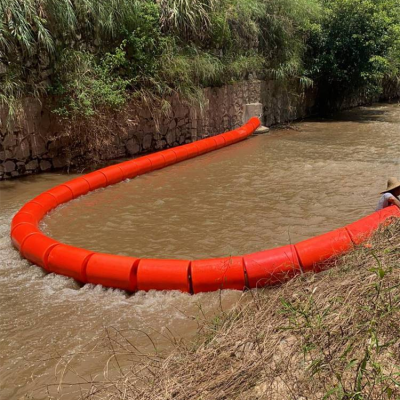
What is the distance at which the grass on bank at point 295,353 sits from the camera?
Answer: 2.12 m

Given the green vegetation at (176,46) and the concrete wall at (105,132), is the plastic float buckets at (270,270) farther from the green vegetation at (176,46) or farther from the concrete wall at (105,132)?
the concrete wall at (105,132)

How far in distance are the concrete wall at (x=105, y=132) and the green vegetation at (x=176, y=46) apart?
0.92 feet

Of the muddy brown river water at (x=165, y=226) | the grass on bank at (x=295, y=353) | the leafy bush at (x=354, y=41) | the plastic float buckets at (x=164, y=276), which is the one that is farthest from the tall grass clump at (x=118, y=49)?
the grass on bank at (x=295, y=353)

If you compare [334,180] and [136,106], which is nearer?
[334,180]

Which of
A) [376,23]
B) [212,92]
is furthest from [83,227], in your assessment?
[376,23]

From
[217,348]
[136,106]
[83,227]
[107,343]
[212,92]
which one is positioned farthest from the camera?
[212,92]

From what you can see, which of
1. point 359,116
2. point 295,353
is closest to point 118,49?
point 295,353

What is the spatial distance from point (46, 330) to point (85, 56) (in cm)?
542

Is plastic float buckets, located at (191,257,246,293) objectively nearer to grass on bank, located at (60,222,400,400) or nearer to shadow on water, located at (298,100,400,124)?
grass on bank, located at (60,222,400,400)

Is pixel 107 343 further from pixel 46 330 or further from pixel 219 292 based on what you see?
pixel 219 292

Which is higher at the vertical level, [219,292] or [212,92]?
[212,92]

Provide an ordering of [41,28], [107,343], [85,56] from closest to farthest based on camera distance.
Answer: [107,343] → [41,28] → [85,56]

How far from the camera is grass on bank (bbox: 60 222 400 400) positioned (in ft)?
6.96

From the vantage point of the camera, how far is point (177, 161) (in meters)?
8.31
